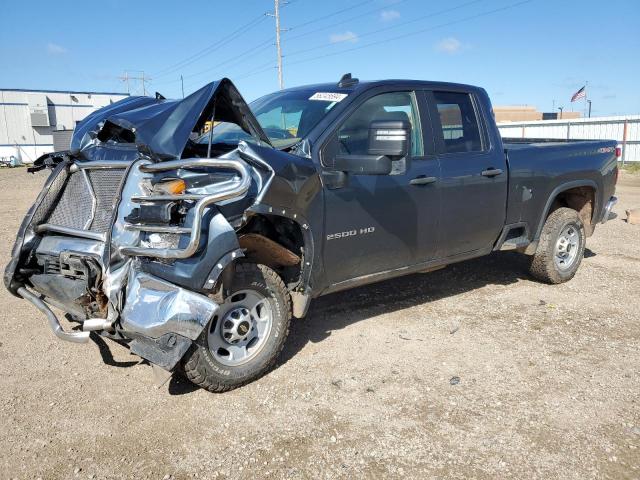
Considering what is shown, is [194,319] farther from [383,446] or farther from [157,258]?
[383,446]

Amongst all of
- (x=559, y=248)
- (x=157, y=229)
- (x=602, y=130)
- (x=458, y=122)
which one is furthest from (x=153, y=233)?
(x=602, y=130)

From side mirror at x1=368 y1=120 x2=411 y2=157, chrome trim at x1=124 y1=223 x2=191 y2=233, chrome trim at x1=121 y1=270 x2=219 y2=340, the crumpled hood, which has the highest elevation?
the crumpled hood

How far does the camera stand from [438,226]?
4.67 m

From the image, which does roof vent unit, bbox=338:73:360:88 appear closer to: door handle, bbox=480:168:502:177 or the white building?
door handle, bbox=480:168:502:177

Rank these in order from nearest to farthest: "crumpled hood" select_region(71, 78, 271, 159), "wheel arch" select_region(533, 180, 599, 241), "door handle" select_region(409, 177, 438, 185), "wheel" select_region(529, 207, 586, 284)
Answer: "crumpled hood" select_region(71, 78, 271, 159)
"door handle" select_region(409, 177, 438, 185)
"wheel arch" select_region(533, 180, 599, 241)
"wheel" select_region(529, 207, 586, 284)

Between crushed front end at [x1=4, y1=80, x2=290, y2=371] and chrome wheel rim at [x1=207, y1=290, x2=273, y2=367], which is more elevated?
crushed front end at [x1=4, y1=80, x2=290, y2=371]

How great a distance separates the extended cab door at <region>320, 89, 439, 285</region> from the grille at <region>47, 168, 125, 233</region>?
1472 millimetres

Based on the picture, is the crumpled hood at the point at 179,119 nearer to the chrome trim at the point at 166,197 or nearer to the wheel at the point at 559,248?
the chrome trim at the point at 166,197

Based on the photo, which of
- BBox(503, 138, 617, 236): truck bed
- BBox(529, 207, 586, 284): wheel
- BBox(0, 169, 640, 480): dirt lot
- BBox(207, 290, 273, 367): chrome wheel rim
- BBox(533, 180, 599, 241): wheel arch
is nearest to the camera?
BBox(0, 169, 640, 480): dirt lot

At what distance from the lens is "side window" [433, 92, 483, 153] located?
480cm

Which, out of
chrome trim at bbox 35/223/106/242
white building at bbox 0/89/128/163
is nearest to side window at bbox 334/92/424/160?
chrome trim at bbox 35/223/106/242

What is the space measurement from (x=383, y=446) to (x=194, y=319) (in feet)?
4.24

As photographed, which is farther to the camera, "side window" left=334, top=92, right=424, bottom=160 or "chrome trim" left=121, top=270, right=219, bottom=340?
"side window" left=334, top=92, right=424, bottom=160

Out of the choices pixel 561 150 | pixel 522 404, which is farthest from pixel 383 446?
pixel 561 150
